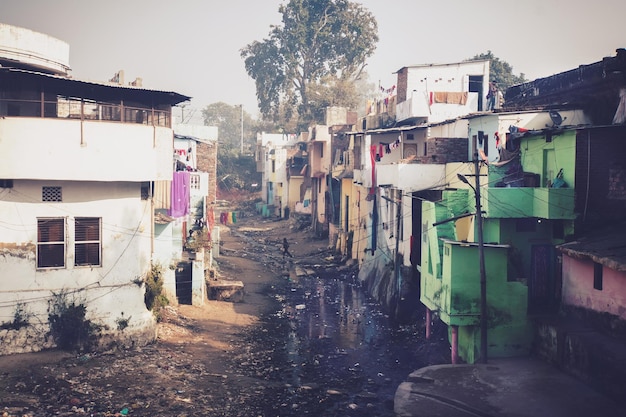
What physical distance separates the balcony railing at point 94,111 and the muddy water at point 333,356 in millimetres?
8080

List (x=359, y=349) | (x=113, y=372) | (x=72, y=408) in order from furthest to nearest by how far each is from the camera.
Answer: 1. (x=359, y=349)
2. (x=113, y=372)
3. (x=72, y=408)

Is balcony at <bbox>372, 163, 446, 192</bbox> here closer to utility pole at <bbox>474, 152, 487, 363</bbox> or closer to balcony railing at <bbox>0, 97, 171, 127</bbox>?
utility pole at <bbox>474, 152, 487, 363</bbox>

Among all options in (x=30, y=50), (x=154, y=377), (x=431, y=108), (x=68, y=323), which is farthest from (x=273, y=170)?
(x=154, y=377)

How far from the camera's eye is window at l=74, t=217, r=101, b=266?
1786 centimetres

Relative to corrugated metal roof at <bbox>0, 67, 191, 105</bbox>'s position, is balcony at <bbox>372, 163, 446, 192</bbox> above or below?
below

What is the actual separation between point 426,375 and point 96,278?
386 inches

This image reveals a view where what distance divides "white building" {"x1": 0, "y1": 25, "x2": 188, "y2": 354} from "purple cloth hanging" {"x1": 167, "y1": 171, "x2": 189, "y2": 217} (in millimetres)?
5632

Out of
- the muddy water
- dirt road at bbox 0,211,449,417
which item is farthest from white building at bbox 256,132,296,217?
dirt road at bbox 0,211,449,417

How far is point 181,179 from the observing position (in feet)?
83.9

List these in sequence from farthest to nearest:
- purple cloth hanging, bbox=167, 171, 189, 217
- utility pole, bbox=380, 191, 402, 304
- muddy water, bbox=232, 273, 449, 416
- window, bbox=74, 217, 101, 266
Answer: purple cloth hanging, bbox=167, 171, 189, 217 < utility pole, bbox=380, 191, 402, 304 < window, bbox=74, 217, 101, 266 < muddy water, bbox=232, 273, 449, 416

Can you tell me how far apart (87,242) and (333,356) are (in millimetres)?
8406

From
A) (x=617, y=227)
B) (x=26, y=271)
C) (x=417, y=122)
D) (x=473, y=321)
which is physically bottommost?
(x=473, y=321)

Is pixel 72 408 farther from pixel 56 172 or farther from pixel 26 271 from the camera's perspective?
pixel 56 172

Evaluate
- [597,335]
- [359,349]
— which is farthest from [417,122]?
[597,335]
